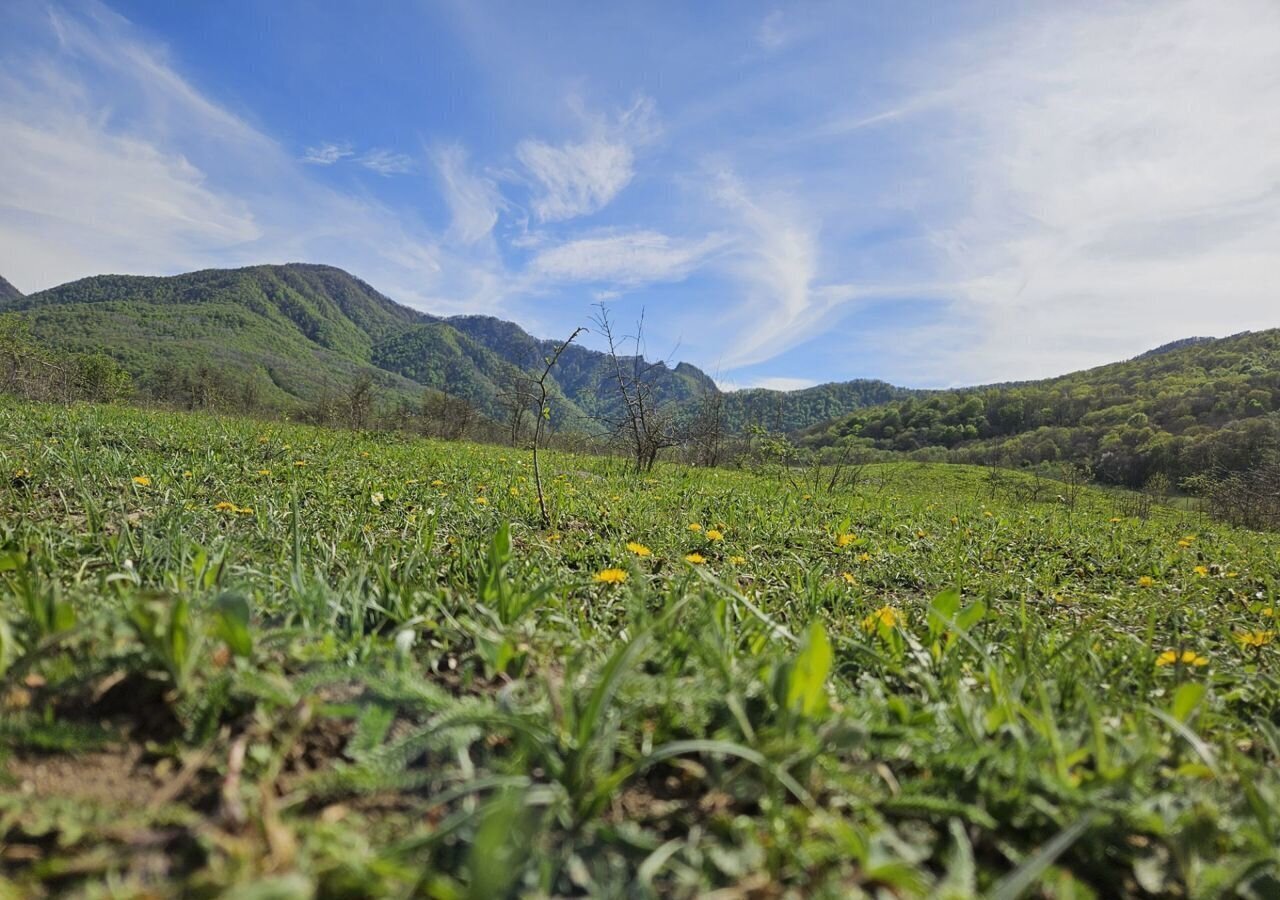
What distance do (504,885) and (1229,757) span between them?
1.62 metres

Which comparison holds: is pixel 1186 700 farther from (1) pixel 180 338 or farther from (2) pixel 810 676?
(1) pixel 180 338

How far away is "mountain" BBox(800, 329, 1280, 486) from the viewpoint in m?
42.1

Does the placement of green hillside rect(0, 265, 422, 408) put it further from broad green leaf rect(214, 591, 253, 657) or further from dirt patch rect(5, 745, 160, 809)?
dirt patch rect(5, 745, 160, 809)

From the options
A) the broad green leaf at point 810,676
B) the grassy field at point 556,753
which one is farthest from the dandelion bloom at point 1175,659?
the broad green leaf at point 810,676

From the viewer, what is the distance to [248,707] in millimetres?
1098

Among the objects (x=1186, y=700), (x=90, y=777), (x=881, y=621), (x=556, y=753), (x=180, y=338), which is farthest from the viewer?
(x=180, y=338)

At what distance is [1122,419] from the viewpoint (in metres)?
→ 60.8

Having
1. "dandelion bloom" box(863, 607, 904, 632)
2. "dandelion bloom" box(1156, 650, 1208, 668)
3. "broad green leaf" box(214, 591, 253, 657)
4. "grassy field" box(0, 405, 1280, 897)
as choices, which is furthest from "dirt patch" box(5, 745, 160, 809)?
"dandelion bloom" box(1156, 650, 1208, 668)

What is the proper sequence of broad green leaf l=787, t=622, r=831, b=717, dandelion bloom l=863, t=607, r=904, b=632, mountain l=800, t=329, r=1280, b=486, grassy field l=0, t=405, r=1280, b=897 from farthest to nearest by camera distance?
1. mountain l=800, t=329, r=1280, b=486
2. dandelion bloom l=863, t=607, r=904, b=632
3. broad green leaf l=787, t=622, r=831, b=717
4. grassy field l=0, t=405, r=1280, b=897

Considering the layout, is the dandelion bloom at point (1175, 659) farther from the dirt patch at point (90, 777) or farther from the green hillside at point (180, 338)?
the green hillside at point (180, 338)

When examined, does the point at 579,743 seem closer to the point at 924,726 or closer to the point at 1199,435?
the point at 924,726

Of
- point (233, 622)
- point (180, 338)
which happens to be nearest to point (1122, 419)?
point (233, 622)

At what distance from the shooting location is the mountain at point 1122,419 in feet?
138

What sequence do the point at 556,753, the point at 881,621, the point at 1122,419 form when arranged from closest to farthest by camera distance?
1. the point at 556,753
2. the point at 881,621
3. the point at 1122,419
